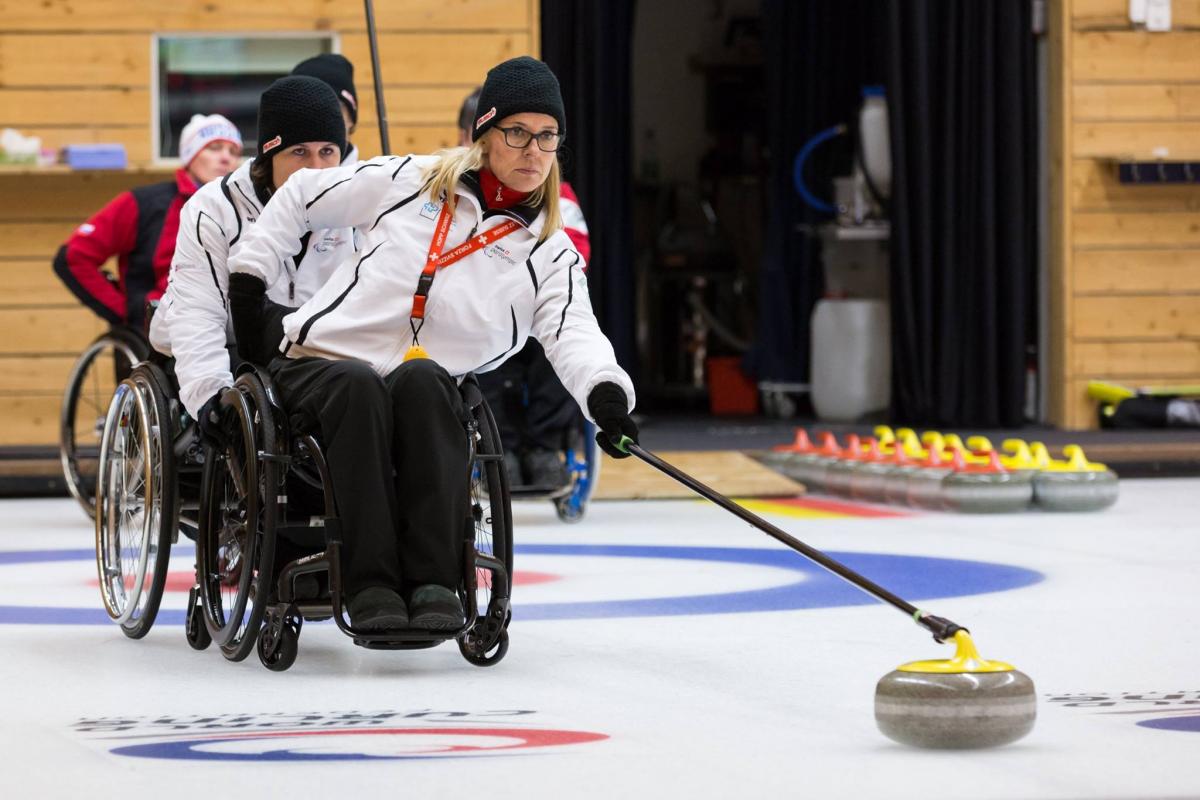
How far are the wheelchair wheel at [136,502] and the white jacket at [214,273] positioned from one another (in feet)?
0.31

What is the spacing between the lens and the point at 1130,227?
296 inches

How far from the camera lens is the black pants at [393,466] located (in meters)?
2.65

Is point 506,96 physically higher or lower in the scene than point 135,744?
higher

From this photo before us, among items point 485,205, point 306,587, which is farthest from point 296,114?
point 306,587

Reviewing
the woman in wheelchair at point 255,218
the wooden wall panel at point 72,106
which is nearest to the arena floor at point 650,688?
the woman in wheelchair at point 255,218

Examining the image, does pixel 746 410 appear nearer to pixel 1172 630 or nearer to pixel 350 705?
pixel 1172 630

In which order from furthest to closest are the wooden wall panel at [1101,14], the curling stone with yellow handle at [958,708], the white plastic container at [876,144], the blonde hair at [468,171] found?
the white plastic container at [876,144] → the wooden wall panel at [1101,14] → the blonde hair at [468,171] → the curling stone with yellow handle at [958,708]

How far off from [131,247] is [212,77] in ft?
7.53

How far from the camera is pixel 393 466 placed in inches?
108

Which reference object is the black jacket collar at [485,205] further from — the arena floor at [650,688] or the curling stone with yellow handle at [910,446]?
the curling stone with yellow handle at [910,446]

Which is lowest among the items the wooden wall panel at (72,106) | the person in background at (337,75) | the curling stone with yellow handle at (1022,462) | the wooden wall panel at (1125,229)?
the curling stone with yellow handle at (1022,462)

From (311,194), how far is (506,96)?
1.15 ft

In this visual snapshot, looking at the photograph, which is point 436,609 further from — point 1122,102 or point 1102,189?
point 1122,102

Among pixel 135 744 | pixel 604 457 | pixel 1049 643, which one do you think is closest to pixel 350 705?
pixel 135 744
